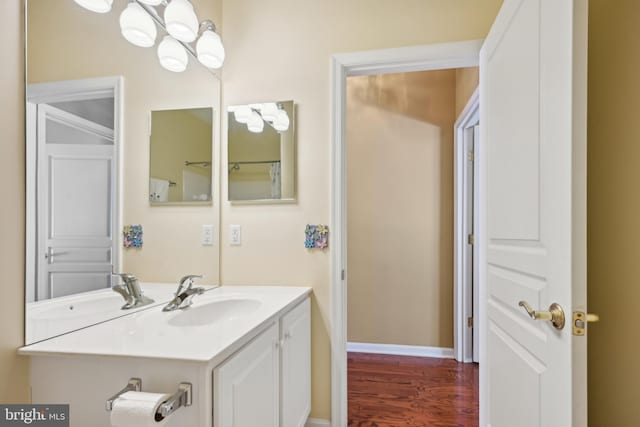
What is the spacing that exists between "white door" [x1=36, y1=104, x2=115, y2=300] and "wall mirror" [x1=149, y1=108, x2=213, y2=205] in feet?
1.03

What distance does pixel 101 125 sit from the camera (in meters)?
1.13

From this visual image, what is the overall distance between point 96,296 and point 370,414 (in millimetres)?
1664

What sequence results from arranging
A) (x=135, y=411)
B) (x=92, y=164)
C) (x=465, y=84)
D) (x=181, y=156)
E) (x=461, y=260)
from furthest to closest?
(x=461, y=260)
(x=465, y=84)
(x=181, y=156)
(x=92, y=164)
(x=135, y=411)

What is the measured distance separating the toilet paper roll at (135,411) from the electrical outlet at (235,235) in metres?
1.18

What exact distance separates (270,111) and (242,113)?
17 centimetres

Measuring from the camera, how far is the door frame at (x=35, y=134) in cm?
91

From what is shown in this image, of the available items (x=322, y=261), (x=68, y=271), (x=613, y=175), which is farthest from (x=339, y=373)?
(x=613, y=175)

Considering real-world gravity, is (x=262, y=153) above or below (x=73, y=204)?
above

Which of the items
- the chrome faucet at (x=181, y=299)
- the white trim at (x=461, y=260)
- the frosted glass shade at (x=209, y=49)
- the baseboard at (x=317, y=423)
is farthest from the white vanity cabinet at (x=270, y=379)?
the white trim at (x=461, y=260)

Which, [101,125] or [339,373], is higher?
[101,125]

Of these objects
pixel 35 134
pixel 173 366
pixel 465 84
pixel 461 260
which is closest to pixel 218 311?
pixel 173 366

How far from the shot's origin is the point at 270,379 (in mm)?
1265

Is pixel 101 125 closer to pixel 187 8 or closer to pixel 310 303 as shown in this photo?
pixel 187 8

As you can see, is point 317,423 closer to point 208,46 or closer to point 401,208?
point 401,208
